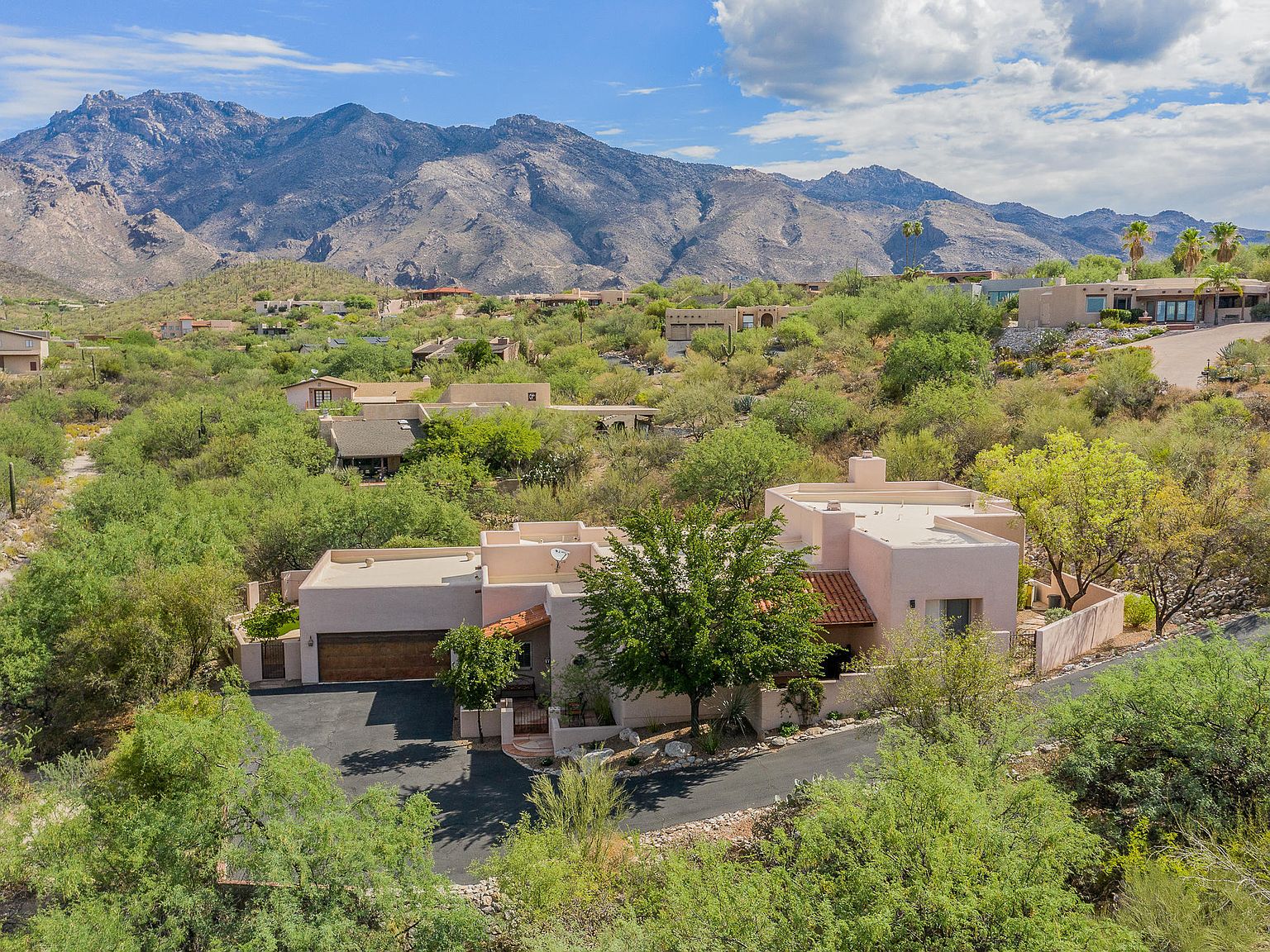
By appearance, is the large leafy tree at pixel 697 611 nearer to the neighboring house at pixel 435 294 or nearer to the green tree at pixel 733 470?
the green tree at pixel 733 470

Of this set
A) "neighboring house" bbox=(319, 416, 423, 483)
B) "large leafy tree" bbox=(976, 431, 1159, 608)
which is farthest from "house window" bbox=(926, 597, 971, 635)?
"neighboring house" bbox=(319, 416, 423, 483)

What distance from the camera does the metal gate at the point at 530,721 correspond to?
22.1 meters

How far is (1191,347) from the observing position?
53.4m

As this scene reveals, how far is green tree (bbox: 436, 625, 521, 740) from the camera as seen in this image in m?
22.1

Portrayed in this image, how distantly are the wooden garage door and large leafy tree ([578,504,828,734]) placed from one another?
6290 millimetres

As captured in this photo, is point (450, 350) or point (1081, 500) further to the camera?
point (450, 350)

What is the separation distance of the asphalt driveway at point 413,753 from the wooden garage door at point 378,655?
0.37 metres

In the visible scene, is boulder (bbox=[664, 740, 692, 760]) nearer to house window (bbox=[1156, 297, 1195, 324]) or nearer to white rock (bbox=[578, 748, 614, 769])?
white rock (bbox=[578, 748, 614, 769])

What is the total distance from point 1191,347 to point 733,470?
31015 mm

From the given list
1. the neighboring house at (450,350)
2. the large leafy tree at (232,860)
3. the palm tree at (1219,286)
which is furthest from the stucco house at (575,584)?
the neighboring house at (450,350)

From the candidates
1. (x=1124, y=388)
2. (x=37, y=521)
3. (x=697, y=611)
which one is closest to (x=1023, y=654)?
(x=697, y=611)

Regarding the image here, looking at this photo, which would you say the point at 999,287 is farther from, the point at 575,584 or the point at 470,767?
the point at 470,767

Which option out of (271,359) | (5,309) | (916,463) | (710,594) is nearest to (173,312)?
(5,309)

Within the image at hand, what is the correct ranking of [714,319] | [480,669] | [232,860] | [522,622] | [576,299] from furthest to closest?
[576,299] < [714,319] < [522,622] < [480,669] < [232,860]
